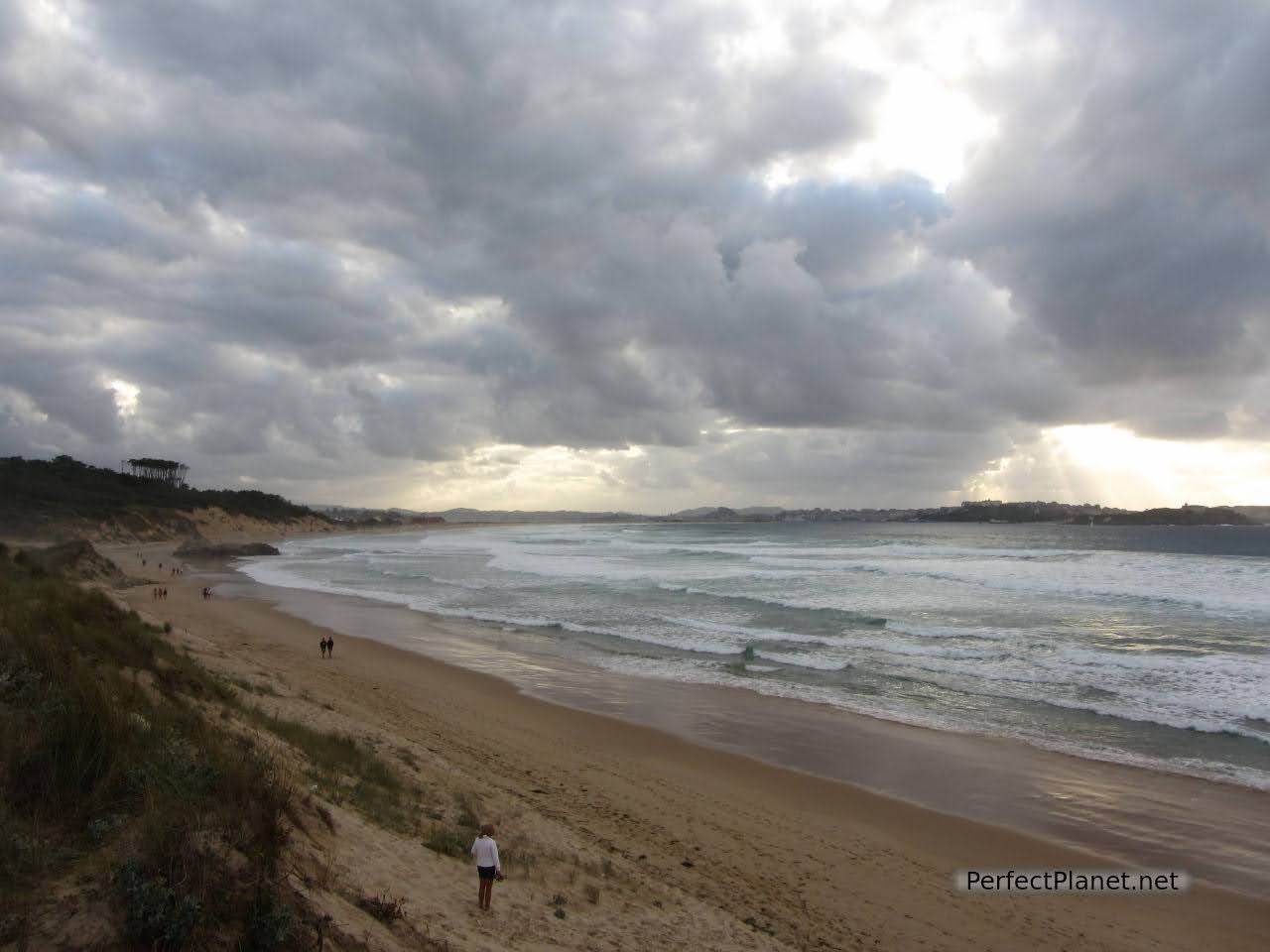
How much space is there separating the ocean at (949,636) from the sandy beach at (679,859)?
5.12 meters

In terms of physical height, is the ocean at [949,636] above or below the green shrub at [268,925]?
below

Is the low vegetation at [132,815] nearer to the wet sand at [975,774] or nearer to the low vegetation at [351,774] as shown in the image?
the low vegetation at [351,774]

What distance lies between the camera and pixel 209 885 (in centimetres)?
387

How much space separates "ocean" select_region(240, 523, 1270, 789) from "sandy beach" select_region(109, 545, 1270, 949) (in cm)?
512

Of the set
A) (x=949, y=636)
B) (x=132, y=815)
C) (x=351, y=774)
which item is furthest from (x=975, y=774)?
(x=949, y=636)

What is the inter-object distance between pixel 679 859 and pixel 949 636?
61.3 ft

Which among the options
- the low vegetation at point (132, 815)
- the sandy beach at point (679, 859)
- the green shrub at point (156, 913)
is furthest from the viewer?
the sandy beach at point (679, 859)

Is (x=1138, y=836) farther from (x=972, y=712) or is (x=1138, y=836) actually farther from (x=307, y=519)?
(x=307, y=519)

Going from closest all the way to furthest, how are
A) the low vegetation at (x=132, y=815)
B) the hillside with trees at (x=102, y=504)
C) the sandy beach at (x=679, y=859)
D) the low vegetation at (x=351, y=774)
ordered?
the low vegetation at (x=132, y=815) < the sandy beach at (x=679, y=859) < the low vegetation at (x=351, y=774) < the hillside with trees at (x=102, y=504)

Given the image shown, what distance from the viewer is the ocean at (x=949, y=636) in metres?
15.3

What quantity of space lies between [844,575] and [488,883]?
40.6 meters

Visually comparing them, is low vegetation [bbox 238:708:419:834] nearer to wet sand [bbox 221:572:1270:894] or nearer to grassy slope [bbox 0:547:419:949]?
grassy slope [bbox 0:547:419:949]

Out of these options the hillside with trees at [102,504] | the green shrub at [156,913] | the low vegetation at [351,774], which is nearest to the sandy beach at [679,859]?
the low vegetation at [351,774]

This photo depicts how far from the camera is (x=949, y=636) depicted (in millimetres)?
Answer: 24156
